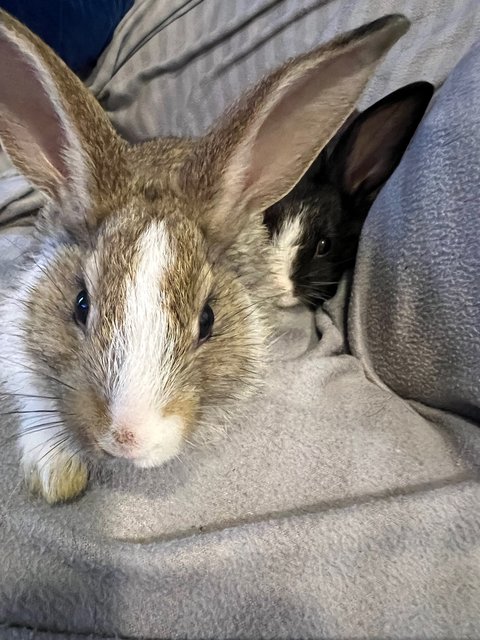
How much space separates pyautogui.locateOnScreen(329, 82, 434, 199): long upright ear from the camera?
134 centimetres

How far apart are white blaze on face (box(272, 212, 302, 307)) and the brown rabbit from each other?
16 centimetres

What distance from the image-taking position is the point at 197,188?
1030 mm

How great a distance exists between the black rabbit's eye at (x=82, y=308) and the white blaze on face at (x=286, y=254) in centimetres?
47

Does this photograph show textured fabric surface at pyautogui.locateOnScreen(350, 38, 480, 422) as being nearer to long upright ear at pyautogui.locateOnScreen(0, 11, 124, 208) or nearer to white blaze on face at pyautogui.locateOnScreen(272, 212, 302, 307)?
white blaze on face at pyautogui.locateOnScreen(272, 212, 302, 307)

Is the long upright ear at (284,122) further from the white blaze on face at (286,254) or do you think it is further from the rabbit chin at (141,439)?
the rabbit chin at (141,439)

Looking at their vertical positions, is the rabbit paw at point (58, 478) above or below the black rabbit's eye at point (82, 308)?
below

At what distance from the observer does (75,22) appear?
176 centimetres

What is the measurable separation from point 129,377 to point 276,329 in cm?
45

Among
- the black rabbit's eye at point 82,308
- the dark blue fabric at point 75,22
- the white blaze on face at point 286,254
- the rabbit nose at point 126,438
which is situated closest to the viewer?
the rabbit nose at point 126,438

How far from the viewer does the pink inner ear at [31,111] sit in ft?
3.19

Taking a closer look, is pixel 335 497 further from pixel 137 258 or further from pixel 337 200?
pixel 337 200

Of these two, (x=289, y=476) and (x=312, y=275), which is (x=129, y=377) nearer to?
(x=289, y=476)

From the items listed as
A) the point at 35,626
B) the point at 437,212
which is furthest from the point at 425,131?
the point at 35,626

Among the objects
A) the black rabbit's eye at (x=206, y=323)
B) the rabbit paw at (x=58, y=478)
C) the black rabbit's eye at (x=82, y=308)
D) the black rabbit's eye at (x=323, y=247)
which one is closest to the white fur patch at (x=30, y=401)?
the rabbit paw at (x=58, y=478)
